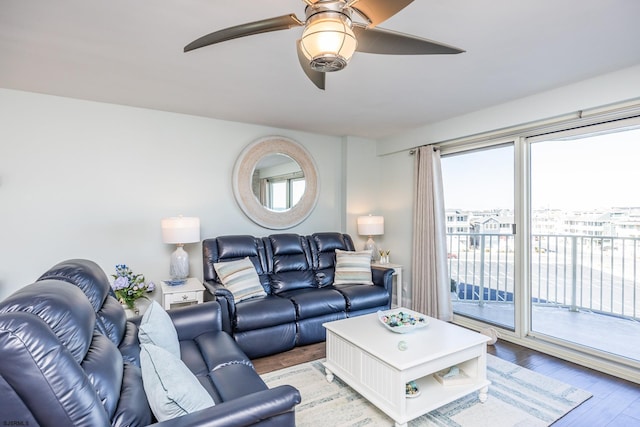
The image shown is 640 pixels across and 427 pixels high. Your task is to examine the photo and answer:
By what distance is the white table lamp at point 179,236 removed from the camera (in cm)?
324

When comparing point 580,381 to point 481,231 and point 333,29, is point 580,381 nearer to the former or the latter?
point 481,231

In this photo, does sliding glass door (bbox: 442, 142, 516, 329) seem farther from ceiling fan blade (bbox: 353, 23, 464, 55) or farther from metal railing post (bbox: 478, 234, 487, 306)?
ceiling fan blade (bbox: 353, 23, 464, 55)

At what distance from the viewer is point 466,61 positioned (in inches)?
96.7

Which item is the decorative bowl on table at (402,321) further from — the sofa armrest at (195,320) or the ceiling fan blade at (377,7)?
the ceiling fan blade at (377,7)

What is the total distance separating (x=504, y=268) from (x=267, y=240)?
2991mm

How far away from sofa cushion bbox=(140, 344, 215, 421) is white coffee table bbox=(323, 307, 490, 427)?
3.85 feet

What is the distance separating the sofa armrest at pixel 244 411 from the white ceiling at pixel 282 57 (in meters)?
1.94

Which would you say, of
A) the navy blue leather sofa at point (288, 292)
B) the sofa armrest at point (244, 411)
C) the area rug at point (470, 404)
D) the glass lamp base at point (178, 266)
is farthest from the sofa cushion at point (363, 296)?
the sofa armrest at point (244, 411)

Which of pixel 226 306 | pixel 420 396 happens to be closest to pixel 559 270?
pixel 420 396

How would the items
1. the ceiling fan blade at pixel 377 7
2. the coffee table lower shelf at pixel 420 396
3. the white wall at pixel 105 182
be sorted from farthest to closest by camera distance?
the white wall at pixel 105 182
the coffee table lower shelf at pixel 420 396
the ceiling fan blade at pixel 377 7

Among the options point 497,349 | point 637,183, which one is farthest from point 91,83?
point 637,183

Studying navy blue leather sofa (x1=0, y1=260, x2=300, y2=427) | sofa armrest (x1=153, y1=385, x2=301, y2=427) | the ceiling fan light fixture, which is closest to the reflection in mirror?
navy blue leather sofa (x1=0, y1=260, x2=300, y2=427)

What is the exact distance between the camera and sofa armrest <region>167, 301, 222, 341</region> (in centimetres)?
227

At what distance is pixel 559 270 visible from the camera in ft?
12.9
